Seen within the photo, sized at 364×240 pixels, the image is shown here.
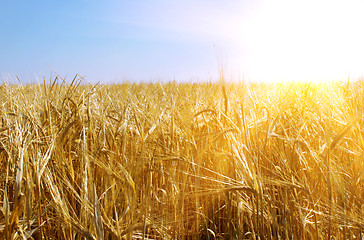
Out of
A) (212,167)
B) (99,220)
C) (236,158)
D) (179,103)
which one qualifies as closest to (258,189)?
(236,158)

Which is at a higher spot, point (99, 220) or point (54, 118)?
point (54, 118)

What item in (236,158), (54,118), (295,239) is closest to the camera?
(236,158)

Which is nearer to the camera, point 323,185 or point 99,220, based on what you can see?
point 99,220

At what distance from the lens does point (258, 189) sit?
651 millimetres

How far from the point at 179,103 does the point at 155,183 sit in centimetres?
112

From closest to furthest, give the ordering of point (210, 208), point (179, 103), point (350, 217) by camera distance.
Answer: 1. point (350, 217)
2. point (210, 208)
3. point (179, 103)

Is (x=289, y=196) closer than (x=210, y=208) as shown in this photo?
Yes

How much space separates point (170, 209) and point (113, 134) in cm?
36

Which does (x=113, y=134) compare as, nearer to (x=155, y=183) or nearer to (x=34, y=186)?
(x=155, y=183)

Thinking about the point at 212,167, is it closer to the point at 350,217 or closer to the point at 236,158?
the point at 236,158

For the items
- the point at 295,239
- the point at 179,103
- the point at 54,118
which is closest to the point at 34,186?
the point at 54,118

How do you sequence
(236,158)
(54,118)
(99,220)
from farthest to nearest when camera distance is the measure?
1. (54,118)
2. (236,158)
3. (99,220)

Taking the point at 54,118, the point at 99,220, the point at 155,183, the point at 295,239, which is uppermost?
→ the point at 54,118

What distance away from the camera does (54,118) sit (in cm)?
128
